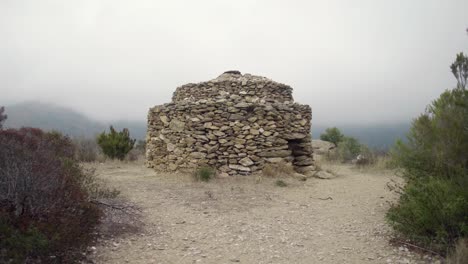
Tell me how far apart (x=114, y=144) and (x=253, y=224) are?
1034 centimetres

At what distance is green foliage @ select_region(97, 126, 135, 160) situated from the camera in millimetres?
13711

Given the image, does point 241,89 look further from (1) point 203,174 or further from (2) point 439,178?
(2) point 439,178

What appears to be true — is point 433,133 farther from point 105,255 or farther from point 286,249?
point 105,255

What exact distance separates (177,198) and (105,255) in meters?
2.99

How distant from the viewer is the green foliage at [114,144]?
13711 millimetres

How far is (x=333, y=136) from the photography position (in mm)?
21406

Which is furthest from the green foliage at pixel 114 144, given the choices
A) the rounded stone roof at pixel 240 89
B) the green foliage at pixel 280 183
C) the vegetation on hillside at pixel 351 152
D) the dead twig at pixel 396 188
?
the dead twig at pixel 396 188

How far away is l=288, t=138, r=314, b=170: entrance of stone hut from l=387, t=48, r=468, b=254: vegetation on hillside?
183 inches

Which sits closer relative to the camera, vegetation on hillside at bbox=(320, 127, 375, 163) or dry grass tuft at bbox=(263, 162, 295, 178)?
dry grass tuft at bbox=(263, 162, 295, 178)

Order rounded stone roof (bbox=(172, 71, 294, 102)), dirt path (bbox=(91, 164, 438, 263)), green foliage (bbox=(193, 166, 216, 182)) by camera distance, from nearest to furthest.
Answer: dirt path (bbox=(91, 164, 438, 263))
green foliage (bbox=(193, 166, 216, 182))
rounded stone roof (bbox=(172, 71, 294, 102))

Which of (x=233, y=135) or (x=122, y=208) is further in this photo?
(x=233, y=135)

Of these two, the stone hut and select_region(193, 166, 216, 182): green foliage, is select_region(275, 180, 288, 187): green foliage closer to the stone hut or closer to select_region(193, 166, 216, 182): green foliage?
the stone hut

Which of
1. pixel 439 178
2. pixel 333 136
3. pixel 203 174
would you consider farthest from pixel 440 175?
pixel 333 136

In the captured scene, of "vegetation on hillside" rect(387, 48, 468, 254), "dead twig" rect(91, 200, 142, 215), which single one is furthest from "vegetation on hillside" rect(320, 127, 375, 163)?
"dead twig" rect(91, 200, 142, 215)
